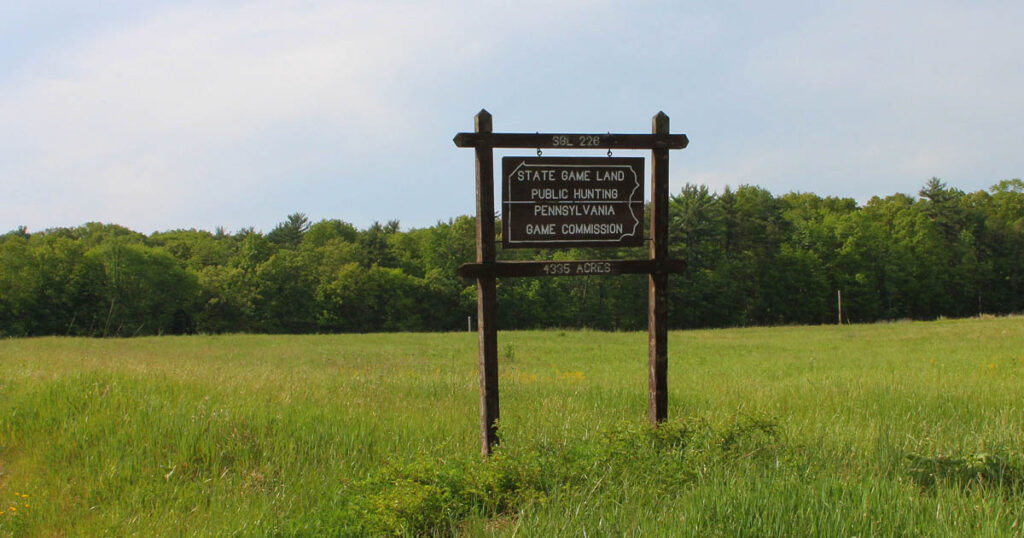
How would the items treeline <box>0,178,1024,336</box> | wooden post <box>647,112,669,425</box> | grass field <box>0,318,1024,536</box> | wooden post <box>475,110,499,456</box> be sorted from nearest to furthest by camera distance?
grass field <box>0,318,1024,536</box> → wooden post <box>475,110,499,456</box> → wooden post <box>647,112,669,425</box> → treeline <box>0,178,1024,336</box>

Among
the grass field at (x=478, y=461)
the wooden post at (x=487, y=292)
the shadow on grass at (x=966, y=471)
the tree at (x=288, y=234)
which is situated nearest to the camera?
the grass field at (x=478, y=461)

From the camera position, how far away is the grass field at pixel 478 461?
4418 millimetres

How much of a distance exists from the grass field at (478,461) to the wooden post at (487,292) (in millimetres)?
259

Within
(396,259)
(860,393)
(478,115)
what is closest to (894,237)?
(396,259)

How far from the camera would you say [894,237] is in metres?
88.8

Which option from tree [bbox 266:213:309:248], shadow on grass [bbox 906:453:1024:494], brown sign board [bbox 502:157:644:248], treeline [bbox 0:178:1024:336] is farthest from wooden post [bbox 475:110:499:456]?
tree [bbox 266:213:309:248]

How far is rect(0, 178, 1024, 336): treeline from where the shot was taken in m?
69.4

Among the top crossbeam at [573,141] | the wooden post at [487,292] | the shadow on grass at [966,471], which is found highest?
the top crossbeam at [573,141]

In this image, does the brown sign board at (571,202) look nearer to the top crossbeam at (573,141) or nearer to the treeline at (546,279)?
the top crossbeam at (573,141)

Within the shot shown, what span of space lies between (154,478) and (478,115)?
4.43 meters

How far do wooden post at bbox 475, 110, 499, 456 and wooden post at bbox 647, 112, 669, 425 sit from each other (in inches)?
64.6

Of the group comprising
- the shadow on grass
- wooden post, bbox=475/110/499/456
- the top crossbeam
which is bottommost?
the shadow on grass

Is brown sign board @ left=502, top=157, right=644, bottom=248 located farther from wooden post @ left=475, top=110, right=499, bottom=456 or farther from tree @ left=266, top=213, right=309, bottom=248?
tree @ left=266, top=213, right=309, bottom=248

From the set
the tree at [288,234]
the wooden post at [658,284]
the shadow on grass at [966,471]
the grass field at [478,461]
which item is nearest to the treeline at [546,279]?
the tree at [288,234]
